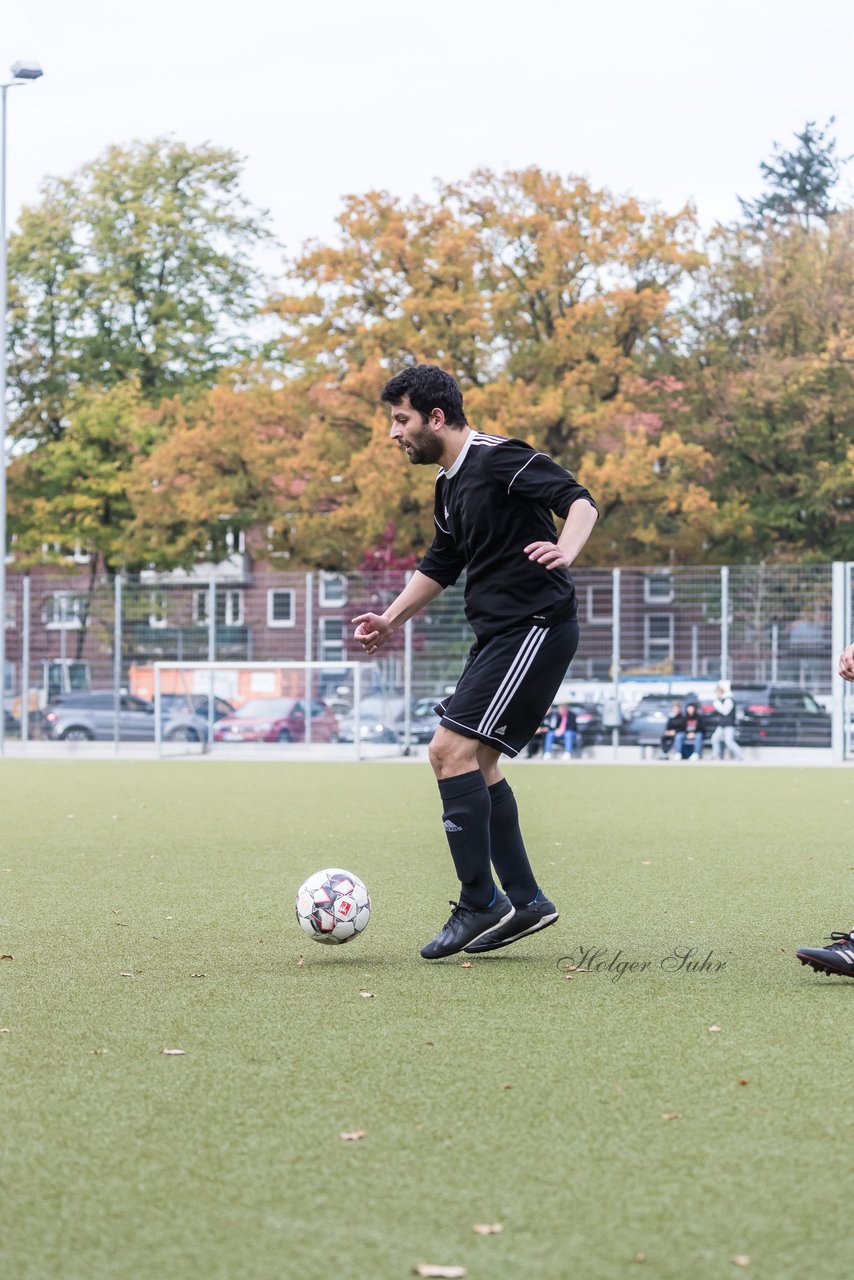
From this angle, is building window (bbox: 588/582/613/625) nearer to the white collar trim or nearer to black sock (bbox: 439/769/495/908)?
the white collar trim

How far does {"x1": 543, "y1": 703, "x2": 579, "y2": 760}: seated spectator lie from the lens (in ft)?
A: 90.6

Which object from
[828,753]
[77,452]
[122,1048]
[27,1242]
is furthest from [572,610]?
[77,452]

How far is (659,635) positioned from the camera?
89.4ft

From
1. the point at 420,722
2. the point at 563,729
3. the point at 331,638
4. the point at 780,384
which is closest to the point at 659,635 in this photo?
the point at 563,729

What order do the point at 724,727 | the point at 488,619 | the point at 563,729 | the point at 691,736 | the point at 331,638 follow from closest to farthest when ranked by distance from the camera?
the point at 488,619
the point at 724,727
the point at 691,736
the point at 563,729
the point at 331,638

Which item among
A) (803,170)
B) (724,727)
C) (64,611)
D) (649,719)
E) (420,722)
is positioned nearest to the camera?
(724,727)

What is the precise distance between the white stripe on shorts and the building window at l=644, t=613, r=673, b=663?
2148cm

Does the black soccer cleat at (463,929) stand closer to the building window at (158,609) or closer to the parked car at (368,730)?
the parked car at (368,730)

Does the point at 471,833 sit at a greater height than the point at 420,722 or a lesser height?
greater

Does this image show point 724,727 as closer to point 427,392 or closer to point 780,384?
point 780,384

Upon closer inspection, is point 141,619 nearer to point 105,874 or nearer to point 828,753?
point 828,753

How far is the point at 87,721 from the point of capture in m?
31.0

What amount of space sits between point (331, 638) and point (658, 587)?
6.00 metres

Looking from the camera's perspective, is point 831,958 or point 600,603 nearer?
point 831,958
